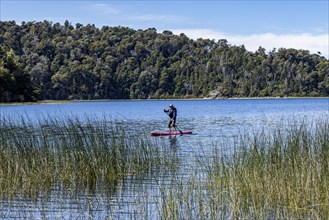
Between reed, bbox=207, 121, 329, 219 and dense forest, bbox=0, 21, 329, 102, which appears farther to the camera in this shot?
dense forest, bbox=0, 21, 329, 102

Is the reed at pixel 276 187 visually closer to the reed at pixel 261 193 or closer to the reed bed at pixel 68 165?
the reed at pixel 261 193

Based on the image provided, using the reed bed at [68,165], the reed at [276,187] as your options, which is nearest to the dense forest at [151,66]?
the reed bed at [68,165]

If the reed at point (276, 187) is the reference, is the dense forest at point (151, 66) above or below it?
above

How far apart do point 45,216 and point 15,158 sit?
328 cm

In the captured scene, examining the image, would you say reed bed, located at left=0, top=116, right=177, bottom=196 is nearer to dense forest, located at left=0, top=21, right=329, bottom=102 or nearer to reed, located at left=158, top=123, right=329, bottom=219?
reed, located at left=158, top=123, right=329, bottom=219

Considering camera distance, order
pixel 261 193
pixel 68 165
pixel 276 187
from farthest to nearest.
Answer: pixel 68 165 → pixel 276 187 → pixel 261 193

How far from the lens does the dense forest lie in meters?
128

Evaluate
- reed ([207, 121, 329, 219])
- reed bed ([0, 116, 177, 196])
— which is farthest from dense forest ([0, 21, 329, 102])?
reed ([207, 121, 329, 219])

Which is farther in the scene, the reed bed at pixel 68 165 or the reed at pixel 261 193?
the reed bed at pixel 68 165

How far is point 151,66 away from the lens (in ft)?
481

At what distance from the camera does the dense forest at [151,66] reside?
128 metres

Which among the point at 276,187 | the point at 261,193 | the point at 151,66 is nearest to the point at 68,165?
the point at 261,193

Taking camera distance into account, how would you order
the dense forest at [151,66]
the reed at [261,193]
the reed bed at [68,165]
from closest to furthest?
the reed at [261,193] < the reed bed at [68,165] < the dense forest at [151,66]

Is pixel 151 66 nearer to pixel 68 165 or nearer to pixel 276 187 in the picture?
pixel 68 165
